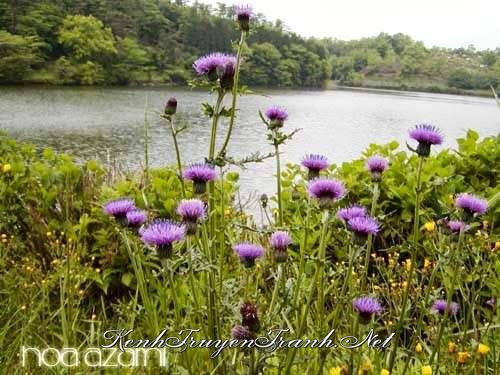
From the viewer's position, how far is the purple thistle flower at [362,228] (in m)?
1.87

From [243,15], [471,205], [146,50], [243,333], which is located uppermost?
[146,50]

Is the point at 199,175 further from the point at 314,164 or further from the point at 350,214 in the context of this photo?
the point at 350,214

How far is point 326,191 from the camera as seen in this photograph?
78.0 inches

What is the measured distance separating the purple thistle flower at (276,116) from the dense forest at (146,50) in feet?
85.0

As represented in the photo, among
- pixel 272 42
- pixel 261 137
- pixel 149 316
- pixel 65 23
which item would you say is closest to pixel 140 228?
pixel 149 316

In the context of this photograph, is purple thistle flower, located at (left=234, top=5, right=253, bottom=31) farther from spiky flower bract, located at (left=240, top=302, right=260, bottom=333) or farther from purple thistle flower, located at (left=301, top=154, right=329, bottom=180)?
spiky flower bract, located at (left=240, top=302, right=260, bottom=333)

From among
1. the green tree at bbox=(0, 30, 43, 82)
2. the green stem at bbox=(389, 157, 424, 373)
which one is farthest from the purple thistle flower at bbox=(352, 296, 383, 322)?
the green tree at bbox=(0, 30, 43, 82)

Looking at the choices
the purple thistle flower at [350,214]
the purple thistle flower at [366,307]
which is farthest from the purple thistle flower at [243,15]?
the purple thistle flower at [366,307]

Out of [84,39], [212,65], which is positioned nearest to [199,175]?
[212,65]

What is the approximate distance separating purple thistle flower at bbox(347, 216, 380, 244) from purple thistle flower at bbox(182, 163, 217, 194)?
0.61 meters

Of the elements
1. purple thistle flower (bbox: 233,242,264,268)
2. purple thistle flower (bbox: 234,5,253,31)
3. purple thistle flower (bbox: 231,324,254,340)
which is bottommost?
purple thistle flower (bbox: 231,324,254,340)

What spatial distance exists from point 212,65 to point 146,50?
70619 millimetres

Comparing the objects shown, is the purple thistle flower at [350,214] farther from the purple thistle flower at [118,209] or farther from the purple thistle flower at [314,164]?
the purple thistle flower at [118,209]

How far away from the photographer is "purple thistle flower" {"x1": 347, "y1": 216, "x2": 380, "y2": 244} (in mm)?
1867
